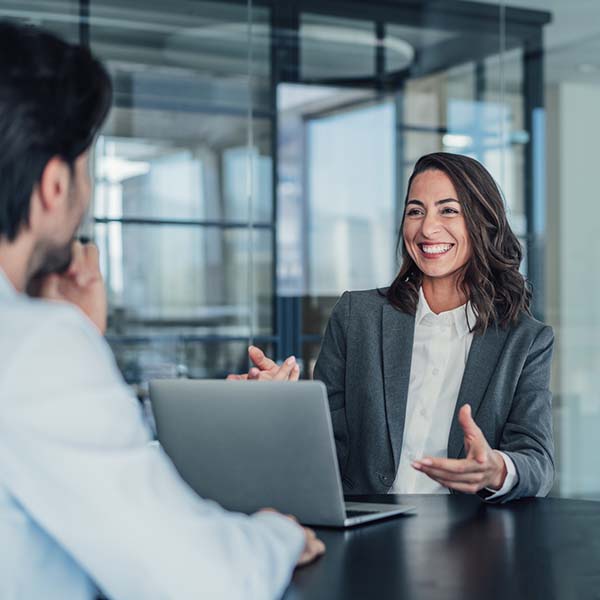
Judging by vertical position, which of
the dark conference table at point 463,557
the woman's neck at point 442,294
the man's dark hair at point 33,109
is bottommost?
the dark conference table at point 463,557

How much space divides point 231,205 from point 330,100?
0.75 metres

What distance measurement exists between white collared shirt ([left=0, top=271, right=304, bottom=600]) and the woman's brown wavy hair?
5.63 ft

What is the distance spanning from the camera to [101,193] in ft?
15.5

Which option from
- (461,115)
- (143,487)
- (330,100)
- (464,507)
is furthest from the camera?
(461,115)

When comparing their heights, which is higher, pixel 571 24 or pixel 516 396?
pixel 571 24

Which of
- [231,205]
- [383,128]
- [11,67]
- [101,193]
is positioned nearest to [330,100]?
[383,128]

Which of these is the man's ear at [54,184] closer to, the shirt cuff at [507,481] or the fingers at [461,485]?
the fingers at [461,485]

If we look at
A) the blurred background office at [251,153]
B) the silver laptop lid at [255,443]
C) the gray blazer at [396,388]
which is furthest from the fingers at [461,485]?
the blurred background office at [251,153]

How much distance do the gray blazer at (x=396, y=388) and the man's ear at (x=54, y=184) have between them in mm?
1411

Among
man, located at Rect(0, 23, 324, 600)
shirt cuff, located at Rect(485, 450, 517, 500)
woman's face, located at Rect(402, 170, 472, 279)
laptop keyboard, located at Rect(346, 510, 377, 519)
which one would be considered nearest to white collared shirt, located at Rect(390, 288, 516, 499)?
woman's face, located at Rect(402, 170, 472, 279)

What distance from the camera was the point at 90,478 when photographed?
1.06 metres

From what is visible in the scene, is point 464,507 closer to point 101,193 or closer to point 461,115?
point 101,193

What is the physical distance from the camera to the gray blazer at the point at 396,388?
8.25ft

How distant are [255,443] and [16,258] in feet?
2.21
